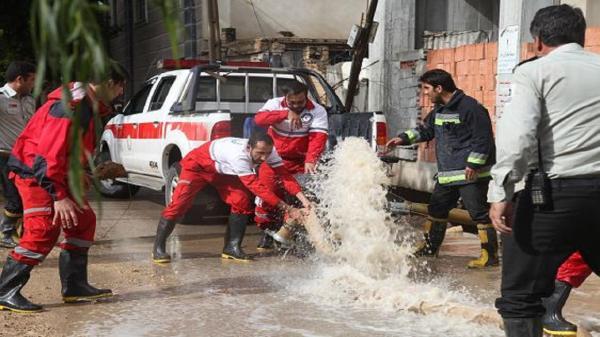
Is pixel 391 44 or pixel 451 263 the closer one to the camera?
pixel 451 263

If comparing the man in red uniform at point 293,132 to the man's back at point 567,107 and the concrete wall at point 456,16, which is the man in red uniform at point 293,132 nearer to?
the man's back at point 567,107

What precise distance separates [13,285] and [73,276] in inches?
18.3

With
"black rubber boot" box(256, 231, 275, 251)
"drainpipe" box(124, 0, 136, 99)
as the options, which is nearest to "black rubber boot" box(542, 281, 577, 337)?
"black rubber boot" box(256, 231, 275, 251)

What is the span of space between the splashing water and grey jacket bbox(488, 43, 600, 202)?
165 centimetres

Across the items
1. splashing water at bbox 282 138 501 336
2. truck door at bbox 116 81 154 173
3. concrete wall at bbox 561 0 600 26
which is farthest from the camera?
truck door at bbox 116 81 154 173

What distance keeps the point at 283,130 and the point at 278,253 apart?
123 centimetres

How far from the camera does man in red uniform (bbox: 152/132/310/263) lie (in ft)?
22.2

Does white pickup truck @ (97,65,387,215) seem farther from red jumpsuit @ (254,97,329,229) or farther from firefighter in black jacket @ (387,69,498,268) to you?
firefighter in black jacket @ (387,69,498,268)

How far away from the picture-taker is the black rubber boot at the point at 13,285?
5160mm

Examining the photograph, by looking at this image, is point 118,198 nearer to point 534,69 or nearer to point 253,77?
point 253,77

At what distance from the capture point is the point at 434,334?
4840 millimetres

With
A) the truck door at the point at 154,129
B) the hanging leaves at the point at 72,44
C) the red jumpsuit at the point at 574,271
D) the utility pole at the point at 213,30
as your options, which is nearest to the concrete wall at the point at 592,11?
the truck door at the point at 154,129

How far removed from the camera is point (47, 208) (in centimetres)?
514

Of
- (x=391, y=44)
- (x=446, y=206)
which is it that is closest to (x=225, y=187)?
(x=446, y=206)
